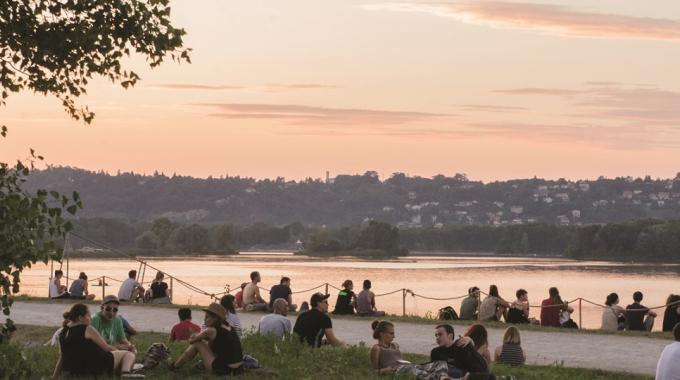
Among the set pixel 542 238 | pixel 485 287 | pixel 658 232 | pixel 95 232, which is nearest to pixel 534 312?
pixel 485 287

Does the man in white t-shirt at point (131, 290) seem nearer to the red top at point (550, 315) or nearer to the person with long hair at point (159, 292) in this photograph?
the person with long hair at point (159, 292)

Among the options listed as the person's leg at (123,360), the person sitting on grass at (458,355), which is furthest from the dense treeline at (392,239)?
the person's leg at (123,360)

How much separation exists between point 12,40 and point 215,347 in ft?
17.5

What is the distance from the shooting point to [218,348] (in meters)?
15.7

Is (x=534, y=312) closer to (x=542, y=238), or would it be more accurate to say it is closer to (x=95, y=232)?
(x=95, y=232)

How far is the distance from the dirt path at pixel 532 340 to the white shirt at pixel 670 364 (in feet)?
10.7

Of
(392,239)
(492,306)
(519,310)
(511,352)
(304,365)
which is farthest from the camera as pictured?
(392,239)

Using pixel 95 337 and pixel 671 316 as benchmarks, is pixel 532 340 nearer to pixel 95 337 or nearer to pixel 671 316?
pixel 671 316

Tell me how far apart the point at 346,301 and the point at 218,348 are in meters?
13.1

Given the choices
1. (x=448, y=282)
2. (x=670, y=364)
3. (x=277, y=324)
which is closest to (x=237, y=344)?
(x=277, y=324)

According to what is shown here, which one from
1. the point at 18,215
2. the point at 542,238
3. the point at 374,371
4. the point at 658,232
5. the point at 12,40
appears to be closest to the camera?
the point at 18,215

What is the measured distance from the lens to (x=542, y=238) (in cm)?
17675

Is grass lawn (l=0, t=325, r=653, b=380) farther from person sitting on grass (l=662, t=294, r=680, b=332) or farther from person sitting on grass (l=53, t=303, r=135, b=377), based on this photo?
person sitting on grass (l=662, t=294, r=680, b=332)

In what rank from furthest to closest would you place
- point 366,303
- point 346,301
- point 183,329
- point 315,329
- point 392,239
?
point 392,239
point 346,301
point 366,303
point 183,329
point 315,329
